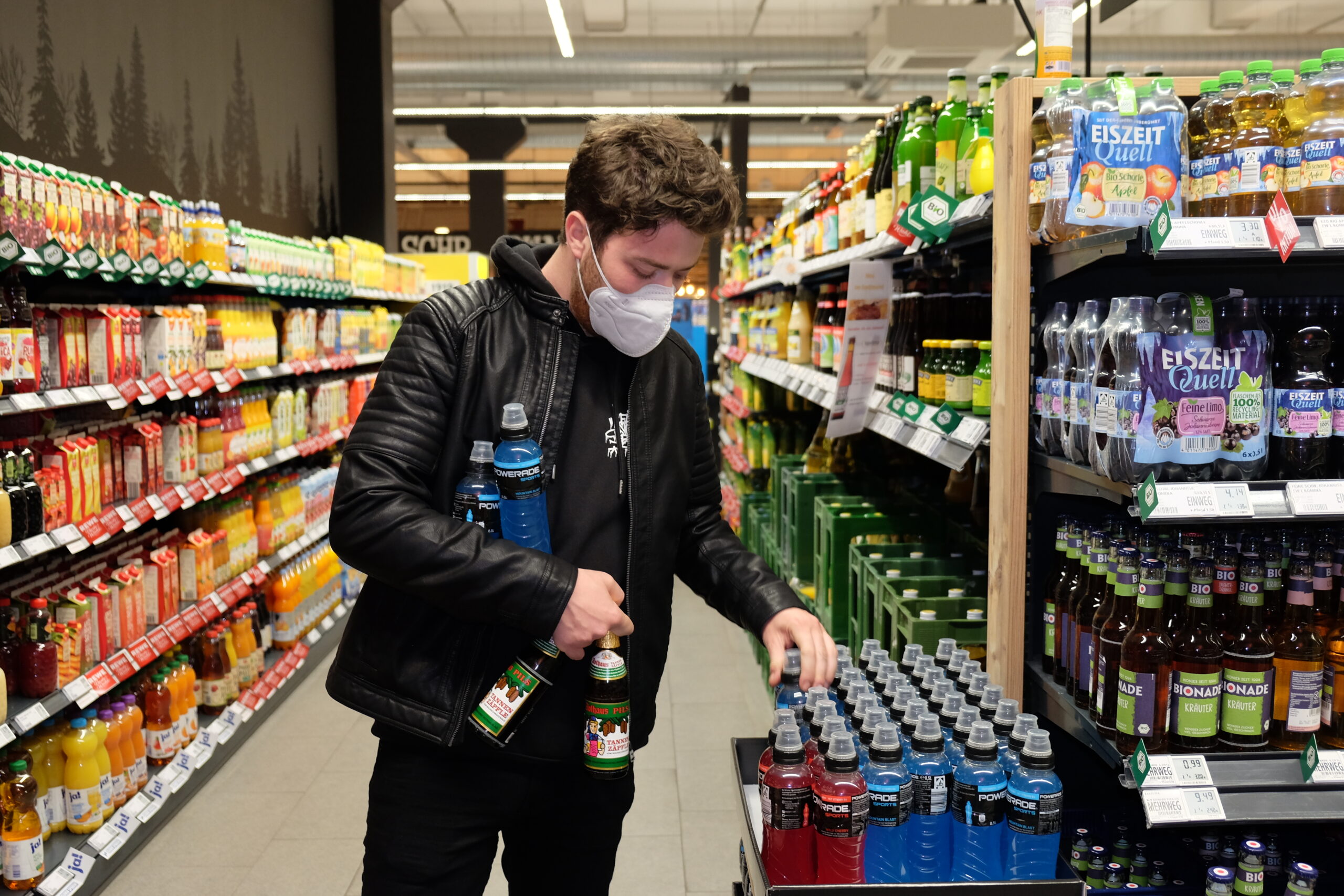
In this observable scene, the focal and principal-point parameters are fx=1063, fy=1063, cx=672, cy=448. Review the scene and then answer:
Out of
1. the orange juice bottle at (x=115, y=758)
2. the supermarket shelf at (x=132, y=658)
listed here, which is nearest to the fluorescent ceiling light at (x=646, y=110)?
the supermarket shelf at (x=132, y=658)

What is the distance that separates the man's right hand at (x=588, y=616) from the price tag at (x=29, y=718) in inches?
82.9

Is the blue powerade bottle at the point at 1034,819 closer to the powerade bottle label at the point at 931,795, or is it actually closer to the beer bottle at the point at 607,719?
the powerade bottle label at the point at 931,795

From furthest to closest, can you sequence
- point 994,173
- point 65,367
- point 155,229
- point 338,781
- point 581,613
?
point 338,781
point 155,229
point 65,367
point 994,173
point 581,613

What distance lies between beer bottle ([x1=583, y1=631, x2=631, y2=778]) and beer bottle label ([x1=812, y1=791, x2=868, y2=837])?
0.99 ft

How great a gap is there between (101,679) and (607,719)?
2.39 metres

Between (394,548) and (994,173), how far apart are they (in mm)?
1400

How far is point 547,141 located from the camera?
48.9 feet

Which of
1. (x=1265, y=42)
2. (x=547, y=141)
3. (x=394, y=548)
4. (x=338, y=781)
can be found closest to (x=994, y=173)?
(x=394, y=548)

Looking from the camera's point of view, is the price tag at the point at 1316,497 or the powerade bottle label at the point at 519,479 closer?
the powerade bottle label at the point at 519,479

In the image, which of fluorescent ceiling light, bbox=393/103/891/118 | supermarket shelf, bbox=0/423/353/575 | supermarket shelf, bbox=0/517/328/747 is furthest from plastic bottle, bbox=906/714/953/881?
fluorescent ceiling light, bbox=393/103/891/118

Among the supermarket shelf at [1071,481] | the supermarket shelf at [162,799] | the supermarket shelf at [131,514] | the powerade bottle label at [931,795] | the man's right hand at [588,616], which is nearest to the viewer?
the man's right hand at [588,616]

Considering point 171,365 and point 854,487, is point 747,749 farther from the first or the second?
point 171,365

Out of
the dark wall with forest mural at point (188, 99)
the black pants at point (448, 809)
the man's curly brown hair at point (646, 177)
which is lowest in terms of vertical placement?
the black pants at point (448, 809)

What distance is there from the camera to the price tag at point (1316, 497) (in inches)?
67.9
